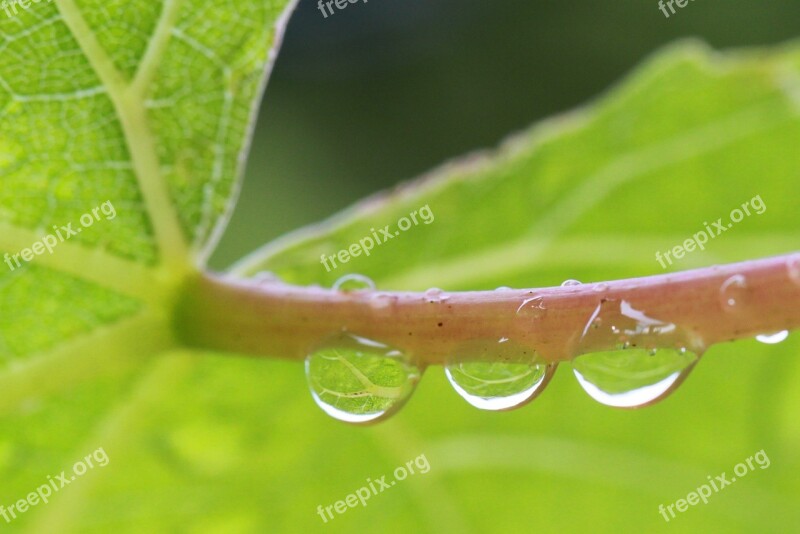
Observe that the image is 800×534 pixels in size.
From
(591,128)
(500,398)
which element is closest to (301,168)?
(591,128)

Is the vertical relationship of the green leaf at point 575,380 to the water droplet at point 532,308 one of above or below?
below

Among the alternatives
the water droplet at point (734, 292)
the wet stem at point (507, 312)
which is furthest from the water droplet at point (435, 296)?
the water droplet at point (734, 292)

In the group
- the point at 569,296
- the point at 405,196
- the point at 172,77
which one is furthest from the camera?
the point at 405,196

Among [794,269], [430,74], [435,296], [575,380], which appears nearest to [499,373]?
[435,296]

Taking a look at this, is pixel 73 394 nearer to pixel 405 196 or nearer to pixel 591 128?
pixel 405 196

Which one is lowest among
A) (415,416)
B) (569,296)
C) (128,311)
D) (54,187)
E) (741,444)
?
(741,444)

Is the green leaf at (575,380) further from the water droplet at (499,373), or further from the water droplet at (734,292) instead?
the water droplet at (734,292)
